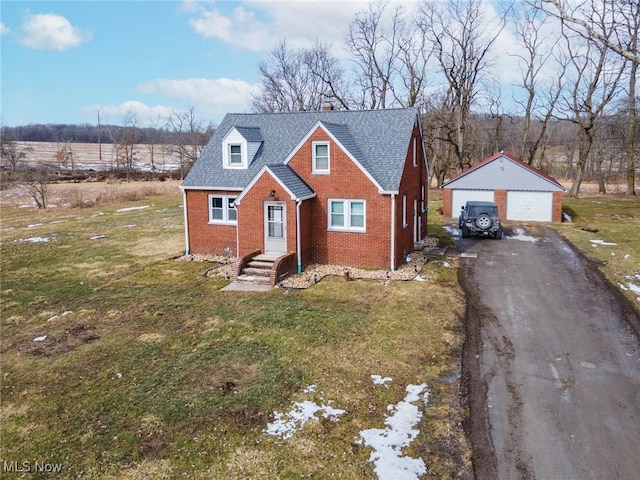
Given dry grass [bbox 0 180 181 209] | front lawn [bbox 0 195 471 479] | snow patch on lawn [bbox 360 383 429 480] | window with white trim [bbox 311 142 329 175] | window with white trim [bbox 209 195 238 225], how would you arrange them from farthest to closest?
1. dry grass [bbox 0 180 181 209]
2. window with white trim [bbox 209 195 238 225]
3. window with white trim [bbox 311 142 329 175]
4. front lawn [bbox 0 195 471 479]
5. snow patch on lawn [bbox 360 383 429 480]

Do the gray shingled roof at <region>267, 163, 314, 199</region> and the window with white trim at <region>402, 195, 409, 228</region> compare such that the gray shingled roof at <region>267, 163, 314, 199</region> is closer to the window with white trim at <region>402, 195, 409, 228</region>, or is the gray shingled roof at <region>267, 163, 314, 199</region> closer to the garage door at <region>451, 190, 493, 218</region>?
the window with white trim at <region>402, 195, 409, 228</region>

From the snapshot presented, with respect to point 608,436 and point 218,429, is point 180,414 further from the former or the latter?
point 608,436

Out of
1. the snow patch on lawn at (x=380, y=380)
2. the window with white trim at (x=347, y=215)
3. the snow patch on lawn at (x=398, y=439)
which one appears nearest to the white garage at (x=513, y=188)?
the window with white trim at (x=347, y=215)

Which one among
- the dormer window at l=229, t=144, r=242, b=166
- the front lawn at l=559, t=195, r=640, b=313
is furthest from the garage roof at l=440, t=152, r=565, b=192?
the dormer window at l=229, t=144, r=242, b=166

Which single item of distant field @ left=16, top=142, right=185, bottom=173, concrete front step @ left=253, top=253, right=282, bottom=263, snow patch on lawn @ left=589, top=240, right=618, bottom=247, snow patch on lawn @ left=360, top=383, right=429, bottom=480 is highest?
distant field @ left=16, top=142, right=185, bottom=173

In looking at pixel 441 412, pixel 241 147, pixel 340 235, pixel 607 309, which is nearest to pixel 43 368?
pixel 441 412

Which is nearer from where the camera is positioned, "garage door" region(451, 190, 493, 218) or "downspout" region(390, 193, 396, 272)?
"downspout" region(390, 193, 396, 272)
